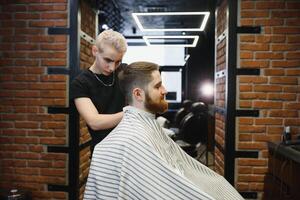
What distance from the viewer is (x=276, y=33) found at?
2834 mm

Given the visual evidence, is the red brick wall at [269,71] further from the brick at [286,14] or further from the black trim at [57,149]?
the black trim at [57,149]

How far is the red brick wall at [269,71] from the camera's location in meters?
2.83

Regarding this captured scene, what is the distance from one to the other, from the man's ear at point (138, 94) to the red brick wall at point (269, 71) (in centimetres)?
149

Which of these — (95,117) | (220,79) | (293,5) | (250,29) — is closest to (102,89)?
(95,117)

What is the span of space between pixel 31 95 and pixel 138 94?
1651mm

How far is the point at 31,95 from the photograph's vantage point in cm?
294

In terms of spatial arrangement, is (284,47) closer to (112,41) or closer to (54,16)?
(112,41)

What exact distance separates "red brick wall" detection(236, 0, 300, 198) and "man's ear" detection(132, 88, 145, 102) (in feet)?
4.87

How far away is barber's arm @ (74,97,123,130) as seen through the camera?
182 cm

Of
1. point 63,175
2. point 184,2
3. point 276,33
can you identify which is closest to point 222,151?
point 276,33

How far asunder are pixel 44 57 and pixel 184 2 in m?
2.64

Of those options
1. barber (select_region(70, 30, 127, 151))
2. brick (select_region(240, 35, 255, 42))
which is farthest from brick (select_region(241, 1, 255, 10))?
barber (select_region(70, 30, 127, 151))

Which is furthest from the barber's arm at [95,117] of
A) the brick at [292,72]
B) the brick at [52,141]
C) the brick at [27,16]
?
the brick at [292,72]

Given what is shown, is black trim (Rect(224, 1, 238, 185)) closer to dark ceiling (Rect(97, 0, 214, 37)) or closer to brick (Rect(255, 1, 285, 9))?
brick (Rect(255, 1, 285, 9))
